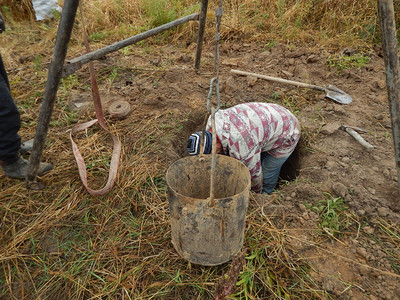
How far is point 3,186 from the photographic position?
2203 millimetres

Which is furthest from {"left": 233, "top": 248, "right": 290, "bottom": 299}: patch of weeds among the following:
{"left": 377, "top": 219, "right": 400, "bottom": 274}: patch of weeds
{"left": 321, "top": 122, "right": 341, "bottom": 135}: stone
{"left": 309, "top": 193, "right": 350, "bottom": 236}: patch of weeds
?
{"left": 321, "top": 122, "right": 341, "bottom": 135}: stone

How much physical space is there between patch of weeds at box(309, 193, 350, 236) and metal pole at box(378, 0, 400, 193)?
19.4 inches

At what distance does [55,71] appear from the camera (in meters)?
1.67

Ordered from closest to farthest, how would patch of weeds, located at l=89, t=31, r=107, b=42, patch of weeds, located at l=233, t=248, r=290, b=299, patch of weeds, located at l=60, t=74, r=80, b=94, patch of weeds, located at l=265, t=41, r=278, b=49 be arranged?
patch of weeds, located at l=233, t=248, r=290, b=299, patch of weeds, located at l=60, t=74, r=80, b=94, patch of weeds, located at l=265, t=41, r=278, b=49, patch of weeds, located at l=89, t=31, r=107, b=42

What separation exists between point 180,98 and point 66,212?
168 cm

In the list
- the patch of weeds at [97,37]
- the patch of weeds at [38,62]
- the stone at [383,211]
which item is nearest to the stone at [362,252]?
the stone at [383,211]

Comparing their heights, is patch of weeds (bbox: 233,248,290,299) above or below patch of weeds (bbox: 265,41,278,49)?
below

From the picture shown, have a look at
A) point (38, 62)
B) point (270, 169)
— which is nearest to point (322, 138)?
point (270, 169)

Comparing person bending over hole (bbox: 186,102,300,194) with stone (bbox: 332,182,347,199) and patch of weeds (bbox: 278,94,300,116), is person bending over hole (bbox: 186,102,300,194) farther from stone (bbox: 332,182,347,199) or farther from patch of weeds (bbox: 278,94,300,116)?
stone (bbox: 332,182,347,199)

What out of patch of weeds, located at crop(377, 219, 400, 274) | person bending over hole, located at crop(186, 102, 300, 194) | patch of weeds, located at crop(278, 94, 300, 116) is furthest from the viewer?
patch of weeds, located at crop(278, 94, 300, 116)

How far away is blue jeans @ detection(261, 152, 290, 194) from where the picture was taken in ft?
9.74

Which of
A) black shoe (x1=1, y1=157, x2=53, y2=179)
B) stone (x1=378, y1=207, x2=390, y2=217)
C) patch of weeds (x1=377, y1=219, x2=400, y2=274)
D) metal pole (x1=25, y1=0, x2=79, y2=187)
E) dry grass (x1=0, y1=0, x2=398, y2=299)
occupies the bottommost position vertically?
patch of weeds (x1=377, y1=219, x2=400, y2=274)

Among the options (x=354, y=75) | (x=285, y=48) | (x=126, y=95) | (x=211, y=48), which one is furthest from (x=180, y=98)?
(x=354, y=75)

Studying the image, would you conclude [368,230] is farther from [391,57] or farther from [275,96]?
[275,96]
